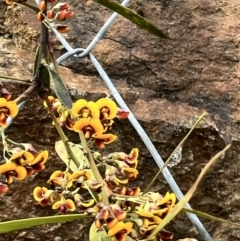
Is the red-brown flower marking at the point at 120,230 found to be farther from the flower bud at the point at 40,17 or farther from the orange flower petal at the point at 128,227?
the flower bud at the point at 40,17

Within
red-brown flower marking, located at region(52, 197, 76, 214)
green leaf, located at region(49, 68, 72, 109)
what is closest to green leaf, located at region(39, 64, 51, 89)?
green leaf, located at region(49, 68, 72, 109)

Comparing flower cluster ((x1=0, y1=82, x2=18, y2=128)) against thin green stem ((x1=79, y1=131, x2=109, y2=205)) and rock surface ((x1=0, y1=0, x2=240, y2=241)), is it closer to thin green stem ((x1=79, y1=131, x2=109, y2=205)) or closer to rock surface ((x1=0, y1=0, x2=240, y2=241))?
thin green stem ((x1=79, y1=131, x2=109, y2=205))

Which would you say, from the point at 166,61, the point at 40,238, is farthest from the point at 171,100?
the point at 40,238

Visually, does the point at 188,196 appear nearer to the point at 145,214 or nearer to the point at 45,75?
the point at 145,214

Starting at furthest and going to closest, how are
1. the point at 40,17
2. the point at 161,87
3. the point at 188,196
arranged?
the point at 161,87
the point at 40,17
the point at 188,196

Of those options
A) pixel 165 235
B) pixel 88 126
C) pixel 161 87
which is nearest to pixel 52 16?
pixel 88 126
